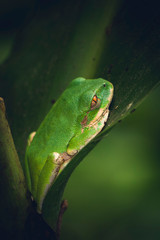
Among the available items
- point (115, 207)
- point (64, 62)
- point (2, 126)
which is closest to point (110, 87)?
point (64, 62)

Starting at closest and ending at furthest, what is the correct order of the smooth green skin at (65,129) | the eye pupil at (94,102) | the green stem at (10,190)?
the green stem at (10,190) < the smooth green skin at (65,129) < the eye pupil at (94,102)

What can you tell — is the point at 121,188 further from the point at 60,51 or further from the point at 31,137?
the point at 60,51

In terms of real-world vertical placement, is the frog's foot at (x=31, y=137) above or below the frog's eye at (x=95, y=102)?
below

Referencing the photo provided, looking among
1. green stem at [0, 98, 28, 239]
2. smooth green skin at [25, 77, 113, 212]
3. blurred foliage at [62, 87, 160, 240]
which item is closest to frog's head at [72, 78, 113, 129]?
smooth green skin at [25, 77, 113, 212]

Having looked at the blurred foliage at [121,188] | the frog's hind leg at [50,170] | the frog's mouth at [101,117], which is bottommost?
the blurred foliage at [121,188]

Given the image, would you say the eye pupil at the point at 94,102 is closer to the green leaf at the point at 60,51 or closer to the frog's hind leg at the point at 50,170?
the green leaf at the point at 60,51

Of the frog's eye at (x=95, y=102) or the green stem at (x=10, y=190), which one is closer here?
the green stem at (x=10, y=190)

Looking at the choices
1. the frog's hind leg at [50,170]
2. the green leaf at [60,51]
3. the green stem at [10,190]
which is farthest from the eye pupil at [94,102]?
the green stem at [10,190]

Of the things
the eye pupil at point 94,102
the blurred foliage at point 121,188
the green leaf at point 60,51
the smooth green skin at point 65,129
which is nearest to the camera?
the green leaf at point 60,51
